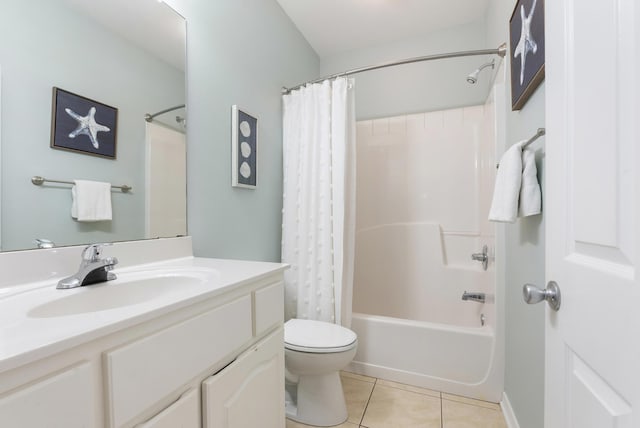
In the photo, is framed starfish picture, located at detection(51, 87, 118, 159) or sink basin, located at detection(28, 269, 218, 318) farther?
framed starfish picture, located at detection(51, 87, 118, 159)

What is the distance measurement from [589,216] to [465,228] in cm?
191

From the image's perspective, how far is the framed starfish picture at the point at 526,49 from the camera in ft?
3.15

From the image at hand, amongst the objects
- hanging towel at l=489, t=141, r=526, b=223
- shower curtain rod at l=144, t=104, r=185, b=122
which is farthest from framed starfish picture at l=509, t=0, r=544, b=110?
shower curtain rod at l=144, t=104, r=185, b=122

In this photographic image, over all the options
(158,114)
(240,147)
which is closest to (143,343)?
(158,114)

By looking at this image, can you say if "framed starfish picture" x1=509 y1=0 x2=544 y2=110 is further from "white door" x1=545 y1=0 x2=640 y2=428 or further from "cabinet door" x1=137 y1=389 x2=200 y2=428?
"cabinet door" x1=137 y1=389 x2=200 y2=428

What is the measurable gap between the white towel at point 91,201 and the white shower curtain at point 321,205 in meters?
1.02

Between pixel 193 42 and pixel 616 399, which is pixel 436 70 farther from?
pixel 616 399

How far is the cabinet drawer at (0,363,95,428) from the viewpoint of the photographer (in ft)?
1.32

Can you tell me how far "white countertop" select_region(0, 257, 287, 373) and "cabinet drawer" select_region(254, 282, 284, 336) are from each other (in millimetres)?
71

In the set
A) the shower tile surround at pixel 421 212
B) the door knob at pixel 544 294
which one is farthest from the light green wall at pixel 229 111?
the door knob at pixel 544 294

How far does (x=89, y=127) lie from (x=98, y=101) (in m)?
0.10

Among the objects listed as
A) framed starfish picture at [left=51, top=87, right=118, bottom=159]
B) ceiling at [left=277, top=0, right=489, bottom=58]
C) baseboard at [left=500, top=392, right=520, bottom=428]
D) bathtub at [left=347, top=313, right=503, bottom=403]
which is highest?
ceiling at [left=277, top=0, right=489, bottom=58]

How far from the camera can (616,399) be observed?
425mm

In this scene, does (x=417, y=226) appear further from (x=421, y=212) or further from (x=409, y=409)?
(x=409, y=409)
